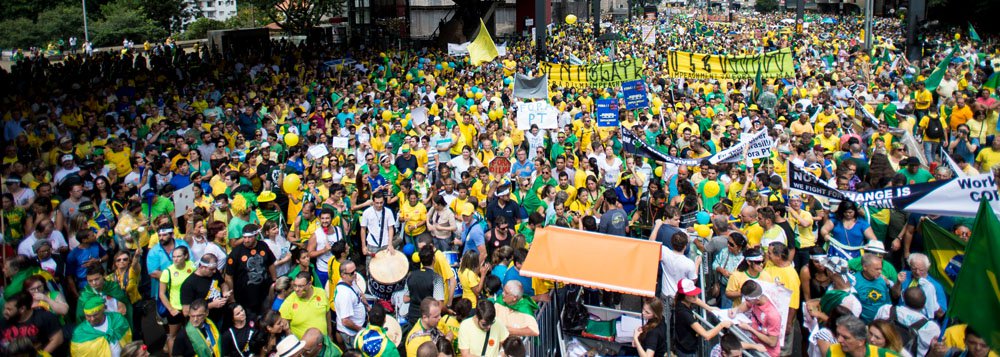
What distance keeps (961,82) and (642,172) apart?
10274 mm

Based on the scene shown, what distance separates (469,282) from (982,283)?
3.97 m

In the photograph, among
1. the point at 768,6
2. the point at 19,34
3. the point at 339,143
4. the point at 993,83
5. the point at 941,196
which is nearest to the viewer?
the point at 941,196

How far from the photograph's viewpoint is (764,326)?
20.3 feet

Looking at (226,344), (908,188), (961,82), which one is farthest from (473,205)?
(961,82)

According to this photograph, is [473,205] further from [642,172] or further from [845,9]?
[845,9]


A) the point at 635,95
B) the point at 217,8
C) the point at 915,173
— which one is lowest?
the point at 915,173

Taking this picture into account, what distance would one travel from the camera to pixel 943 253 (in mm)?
6688

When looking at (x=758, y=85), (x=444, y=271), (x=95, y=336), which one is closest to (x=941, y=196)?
(x=444, y=271)

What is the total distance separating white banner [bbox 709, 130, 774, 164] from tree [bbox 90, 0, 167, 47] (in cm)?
5457

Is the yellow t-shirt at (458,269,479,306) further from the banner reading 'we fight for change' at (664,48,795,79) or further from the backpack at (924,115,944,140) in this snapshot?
the banner reading 'we fight for change' at (664,48,795,79)

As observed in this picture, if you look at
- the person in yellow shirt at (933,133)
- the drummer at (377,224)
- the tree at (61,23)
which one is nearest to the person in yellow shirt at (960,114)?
the person in yellow shirt at (933,133)

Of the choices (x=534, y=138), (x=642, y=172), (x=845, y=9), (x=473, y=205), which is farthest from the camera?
(x=845, y=9)

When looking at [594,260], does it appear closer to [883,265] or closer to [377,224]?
[883,265]

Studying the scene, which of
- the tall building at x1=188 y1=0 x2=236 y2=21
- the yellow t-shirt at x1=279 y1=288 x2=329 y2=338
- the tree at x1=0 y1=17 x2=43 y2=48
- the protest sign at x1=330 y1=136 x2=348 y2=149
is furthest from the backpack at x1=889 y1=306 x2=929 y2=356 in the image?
the tall building at x1=188 y1=0 x2=236 y2=21
